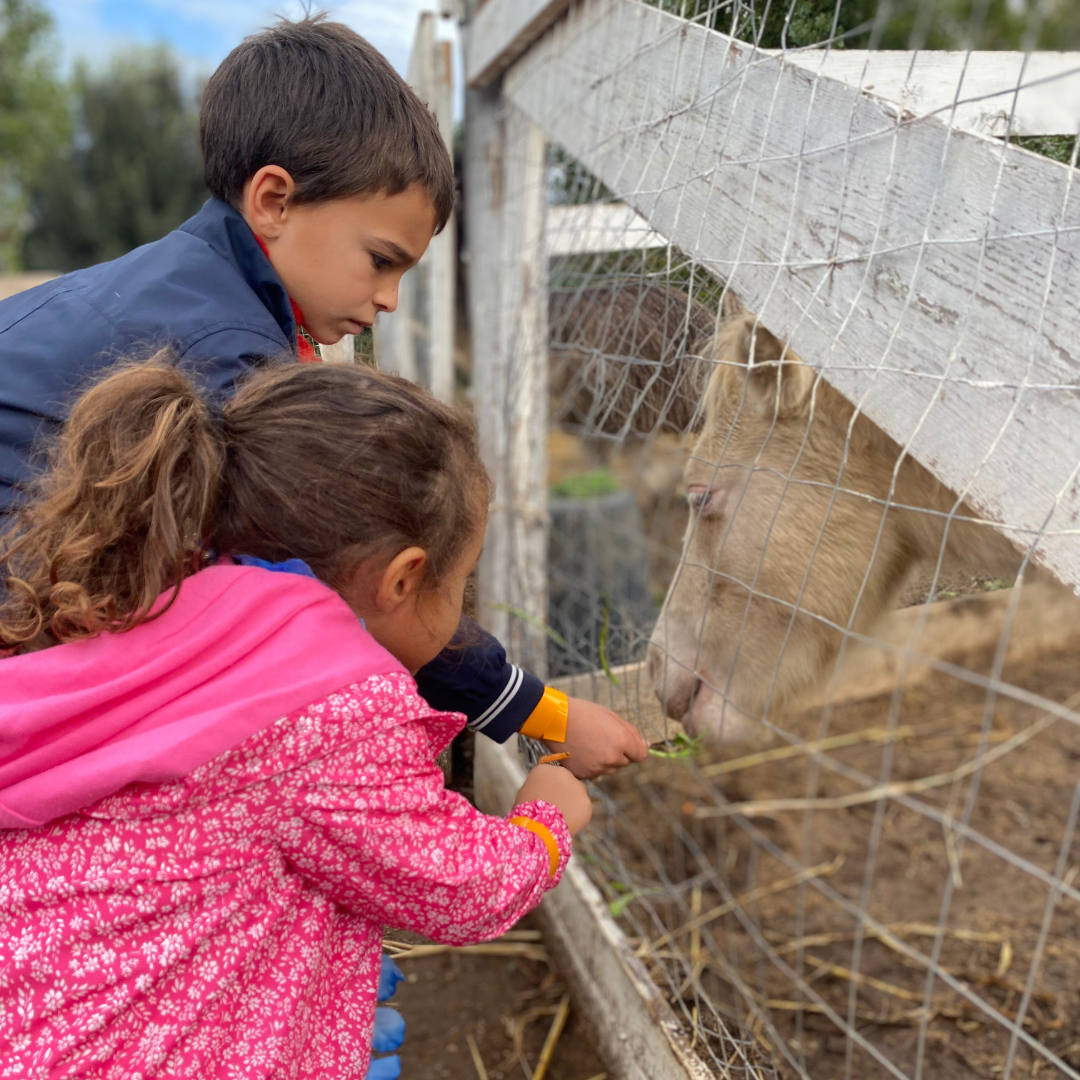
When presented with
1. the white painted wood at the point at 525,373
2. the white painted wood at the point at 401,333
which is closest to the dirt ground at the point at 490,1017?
the white painted wood at the point at 525,373

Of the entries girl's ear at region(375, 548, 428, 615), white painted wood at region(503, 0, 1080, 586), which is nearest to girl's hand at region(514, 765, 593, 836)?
girl's ear at region(375, 548, 428, 615)

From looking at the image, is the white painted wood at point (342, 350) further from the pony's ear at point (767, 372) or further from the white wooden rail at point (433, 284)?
the pony's ear at point (767, 372)

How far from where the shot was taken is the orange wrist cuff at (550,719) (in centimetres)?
150

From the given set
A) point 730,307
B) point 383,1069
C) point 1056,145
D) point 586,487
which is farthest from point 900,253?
point 586,487

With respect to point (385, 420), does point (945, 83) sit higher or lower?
higher

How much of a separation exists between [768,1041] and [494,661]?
1.34m

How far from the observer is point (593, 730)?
58.1 inches

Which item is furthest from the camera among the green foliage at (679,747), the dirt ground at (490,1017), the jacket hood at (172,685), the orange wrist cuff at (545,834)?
the dirt ground at (490,1017)

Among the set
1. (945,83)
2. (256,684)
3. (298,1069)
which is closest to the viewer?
(256,684)

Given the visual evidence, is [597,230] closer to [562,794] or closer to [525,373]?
[525,373]

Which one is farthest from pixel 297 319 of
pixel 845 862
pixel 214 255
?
pixel 845 862

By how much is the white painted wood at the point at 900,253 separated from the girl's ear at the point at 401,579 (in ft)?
2.03

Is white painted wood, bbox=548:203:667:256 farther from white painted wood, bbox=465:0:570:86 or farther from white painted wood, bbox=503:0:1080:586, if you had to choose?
white painted wood, bbox=465:0:570:86

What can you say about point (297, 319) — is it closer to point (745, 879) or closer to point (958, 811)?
point (745, 879)
